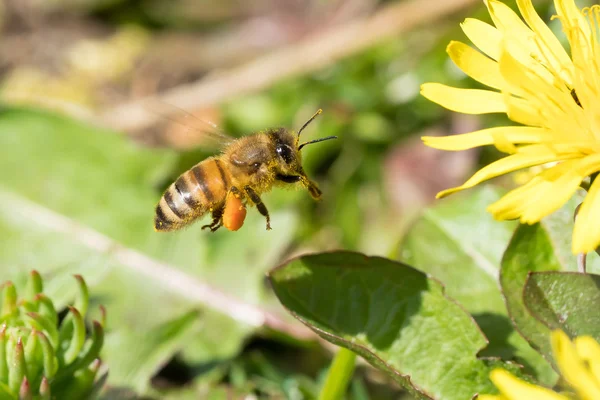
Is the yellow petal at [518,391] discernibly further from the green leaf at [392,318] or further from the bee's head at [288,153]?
the bee's head at [288,153]

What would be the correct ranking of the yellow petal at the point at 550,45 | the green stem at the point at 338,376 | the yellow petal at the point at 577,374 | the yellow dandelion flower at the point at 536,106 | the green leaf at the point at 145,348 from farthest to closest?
the green leaf at the point at 145,348
the green stem at the point at 338,376
the yellow petal at the point at 550,45
the yellow dandelion flower at the point at 536,106
the yellow petal at the point at 577,374

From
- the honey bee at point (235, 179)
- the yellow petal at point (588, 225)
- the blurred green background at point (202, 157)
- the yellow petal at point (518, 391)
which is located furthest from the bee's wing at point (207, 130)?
the yellow petal at point (518, 391)

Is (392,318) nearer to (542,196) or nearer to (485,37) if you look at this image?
(542,196)

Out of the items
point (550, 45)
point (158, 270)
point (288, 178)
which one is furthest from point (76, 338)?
point (550, 45)

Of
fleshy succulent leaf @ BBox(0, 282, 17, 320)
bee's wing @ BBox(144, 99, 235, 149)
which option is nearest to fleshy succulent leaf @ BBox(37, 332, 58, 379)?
fleshy succulent leaf @ BBox(0, 282, 17, 320)

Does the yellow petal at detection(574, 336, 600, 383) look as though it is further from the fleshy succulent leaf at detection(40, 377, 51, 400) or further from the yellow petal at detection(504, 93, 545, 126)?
the fleshy succulent leaf at detection(40, 377, 51, 400)

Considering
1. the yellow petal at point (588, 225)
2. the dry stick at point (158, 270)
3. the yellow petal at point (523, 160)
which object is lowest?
the dry stick at point (158, 270)

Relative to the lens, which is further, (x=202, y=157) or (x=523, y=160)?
(x=202, y=157)
